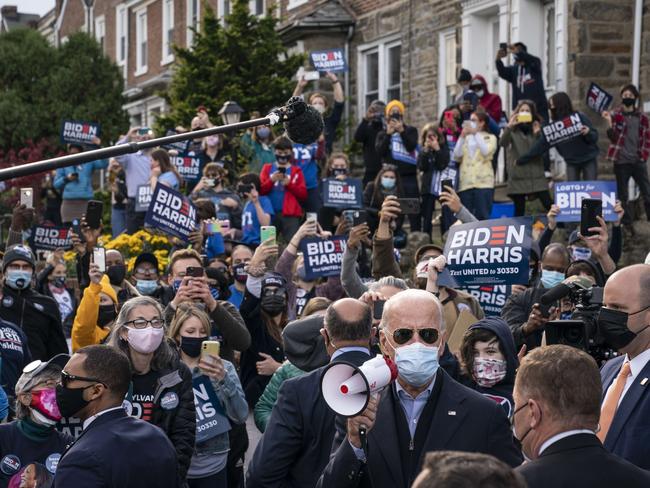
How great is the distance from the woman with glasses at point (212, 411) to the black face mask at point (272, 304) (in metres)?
1.86

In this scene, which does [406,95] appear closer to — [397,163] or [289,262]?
[397,163]

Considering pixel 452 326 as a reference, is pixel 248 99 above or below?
above

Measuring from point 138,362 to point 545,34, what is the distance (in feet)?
46.0

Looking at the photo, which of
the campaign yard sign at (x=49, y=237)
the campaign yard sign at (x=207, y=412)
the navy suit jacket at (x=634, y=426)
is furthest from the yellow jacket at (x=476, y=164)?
the navy suit jacket at (x=634, y=426)

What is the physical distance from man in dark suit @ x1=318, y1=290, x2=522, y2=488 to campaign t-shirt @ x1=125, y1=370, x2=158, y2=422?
5.97ft

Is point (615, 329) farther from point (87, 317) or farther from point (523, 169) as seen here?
point (523, 169)

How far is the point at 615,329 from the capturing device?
5.39 meters

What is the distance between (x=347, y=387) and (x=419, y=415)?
90 centimetres

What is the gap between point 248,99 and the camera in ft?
76.5

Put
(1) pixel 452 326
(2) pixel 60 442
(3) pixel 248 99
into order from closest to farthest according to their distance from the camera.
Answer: (2) pixel 60 442, (1) pixel 452 326, (3) pixel 248 99

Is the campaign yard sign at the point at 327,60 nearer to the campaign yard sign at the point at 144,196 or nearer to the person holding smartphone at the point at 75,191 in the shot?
the person holding smartphone at the point at 75,191

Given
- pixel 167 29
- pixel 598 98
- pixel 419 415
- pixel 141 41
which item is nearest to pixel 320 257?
pixel 419 415

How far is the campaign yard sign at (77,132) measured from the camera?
17.9 m

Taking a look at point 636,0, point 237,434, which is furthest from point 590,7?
point 237,434
